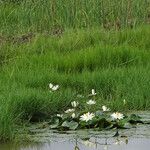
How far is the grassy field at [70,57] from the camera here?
5.80m

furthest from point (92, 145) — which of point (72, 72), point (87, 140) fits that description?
point (72, 72)

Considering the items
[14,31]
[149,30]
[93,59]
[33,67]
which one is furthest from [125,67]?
[14,31]

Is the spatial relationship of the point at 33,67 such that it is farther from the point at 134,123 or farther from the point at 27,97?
the point at 134,123

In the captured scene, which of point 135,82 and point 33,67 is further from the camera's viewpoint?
point 33,67

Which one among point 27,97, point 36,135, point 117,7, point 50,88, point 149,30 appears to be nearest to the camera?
point 36,135

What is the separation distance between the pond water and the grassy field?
204mm

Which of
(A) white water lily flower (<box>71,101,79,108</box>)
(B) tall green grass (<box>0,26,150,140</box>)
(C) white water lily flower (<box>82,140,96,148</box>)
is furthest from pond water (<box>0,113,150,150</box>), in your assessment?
(A) white water lily flower (<box>71,101,79,108</box>)

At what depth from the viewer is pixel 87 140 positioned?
4832 millimetres

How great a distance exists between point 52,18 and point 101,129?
536 centimetres

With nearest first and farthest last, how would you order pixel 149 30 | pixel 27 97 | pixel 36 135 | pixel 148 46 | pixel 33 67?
1. pixel 36 135
2. pixel 27 97
3. pixel 33 67
4. pixel 148 46
5. pixel 149 30

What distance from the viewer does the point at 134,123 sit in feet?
17.4

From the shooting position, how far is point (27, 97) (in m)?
5.55

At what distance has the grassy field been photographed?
5.80 m

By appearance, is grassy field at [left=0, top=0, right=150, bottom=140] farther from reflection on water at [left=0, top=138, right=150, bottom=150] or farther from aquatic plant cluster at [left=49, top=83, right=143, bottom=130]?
aquatic plant cluster at [left=49, top=83, right=143, bottom=130]
